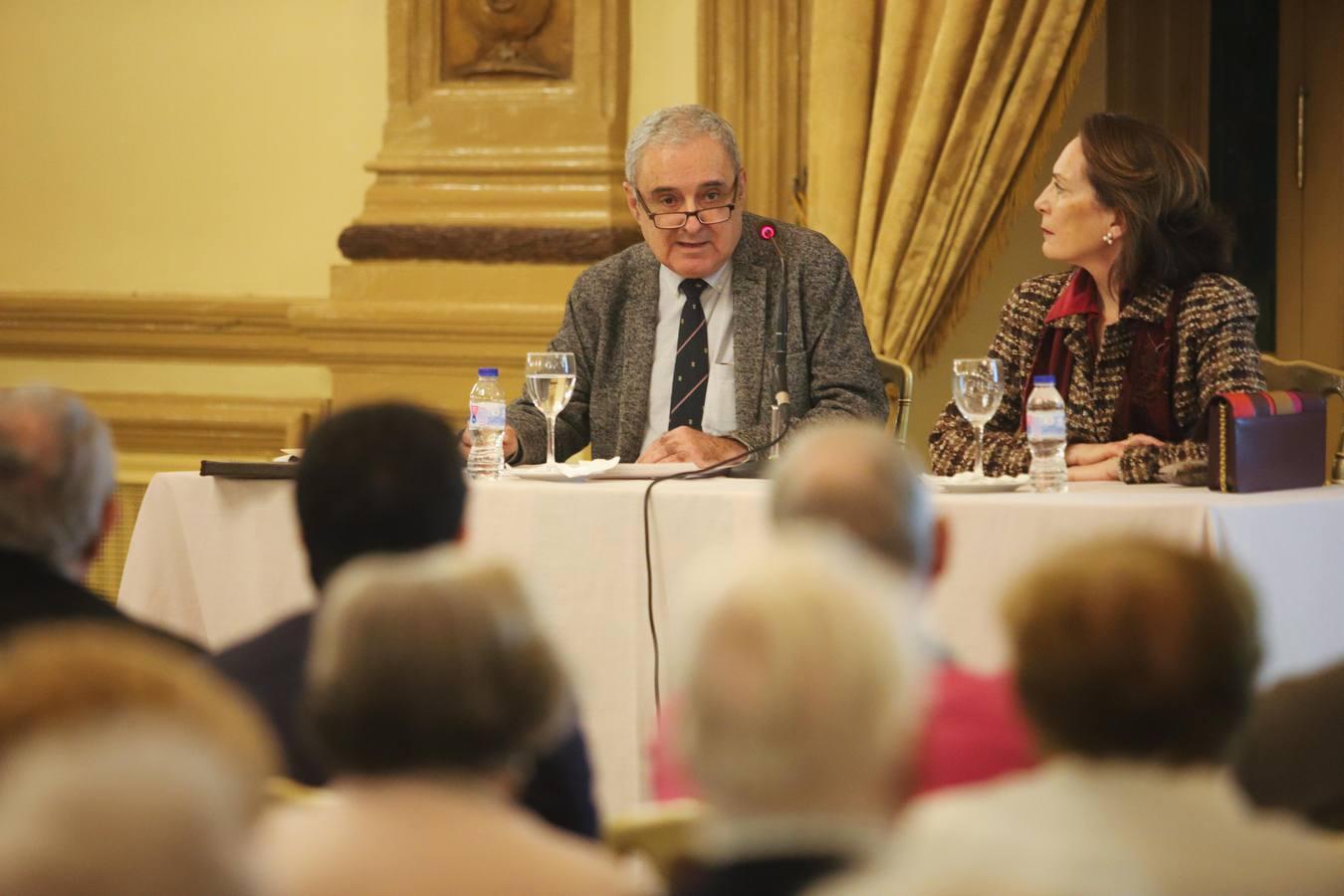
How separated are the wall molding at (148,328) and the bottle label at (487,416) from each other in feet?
7.13

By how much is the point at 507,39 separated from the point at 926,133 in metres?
1.31

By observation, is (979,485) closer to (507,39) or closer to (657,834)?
(657,834)

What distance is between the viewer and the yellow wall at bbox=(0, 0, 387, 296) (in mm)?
5473

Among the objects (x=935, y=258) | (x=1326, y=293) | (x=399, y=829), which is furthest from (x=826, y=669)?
(x=1326, y=293)

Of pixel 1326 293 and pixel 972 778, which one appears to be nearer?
pixel 972 778

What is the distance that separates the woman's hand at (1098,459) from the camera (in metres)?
3.24

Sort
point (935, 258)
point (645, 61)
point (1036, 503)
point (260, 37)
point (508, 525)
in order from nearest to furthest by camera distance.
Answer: point (1036, 503)
point (508, 525)
point (935, 258)
point (645, 61)
point (260, 37)

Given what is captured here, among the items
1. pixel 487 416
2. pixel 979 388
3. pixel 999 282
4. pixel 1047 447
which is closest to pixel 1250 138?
pixel 999 282

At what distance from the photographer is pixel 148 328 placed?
5.62m

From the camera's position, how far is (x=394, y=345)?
5176 mm

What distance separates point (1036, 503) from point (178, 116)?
375 centimetres

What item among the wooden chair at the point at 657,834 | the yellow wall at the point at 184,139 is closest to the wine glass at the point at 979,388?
the wooden chair at the point at 657,834

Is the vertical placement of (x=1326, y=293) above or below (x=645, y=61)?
below

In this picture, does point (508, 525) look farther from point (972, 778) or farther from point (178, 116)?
point (178, 116)
